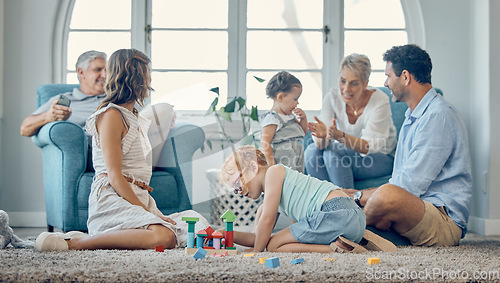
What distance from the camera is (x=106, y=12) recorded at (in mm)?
4008

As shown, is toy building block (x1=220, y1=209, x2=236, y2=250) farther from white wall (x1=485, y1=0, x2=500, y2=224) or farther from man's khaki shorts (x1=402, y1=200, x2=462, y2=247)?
white wall (x1=485, y1=0, x2=500, y2=224)

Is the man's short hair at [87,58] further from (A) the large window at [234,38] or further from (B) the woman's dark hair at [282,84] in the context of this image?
(B) the woman's dark hair at [282,84]

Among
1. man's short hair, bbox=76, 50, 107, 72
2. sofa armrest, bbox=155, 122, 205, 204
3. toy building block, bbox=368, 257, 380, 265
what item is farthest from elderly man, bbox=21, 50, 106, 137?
toy building block, bbox=368, 257, 380, 265

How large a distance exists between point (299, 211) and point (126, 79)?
906 mm

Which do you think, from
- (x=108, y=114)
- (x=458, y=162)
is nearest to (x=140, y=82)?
(x=108, y=114)

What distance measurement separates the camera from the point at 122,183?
2.14 metres

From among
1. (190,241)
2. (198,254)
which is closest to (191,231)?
(190,241)

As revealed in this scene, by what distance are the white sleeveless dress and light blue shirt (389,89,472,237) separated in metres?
0.91

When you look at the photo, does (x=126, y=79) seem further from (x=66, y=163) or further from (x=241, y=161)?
(x=66, y=163)

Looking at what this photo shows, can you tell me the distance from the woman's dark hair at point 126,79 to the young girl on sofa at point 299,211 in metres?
0.52

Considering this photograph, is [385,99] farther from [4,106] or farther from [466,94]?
[4,106]

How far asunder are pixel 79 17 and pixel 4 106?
848 millimetres

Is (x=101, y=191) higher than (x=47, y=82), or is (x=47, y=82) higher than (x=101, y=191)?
(x=47, y=82)

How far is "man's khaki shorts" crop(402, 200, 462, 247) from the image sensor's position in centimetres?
218
